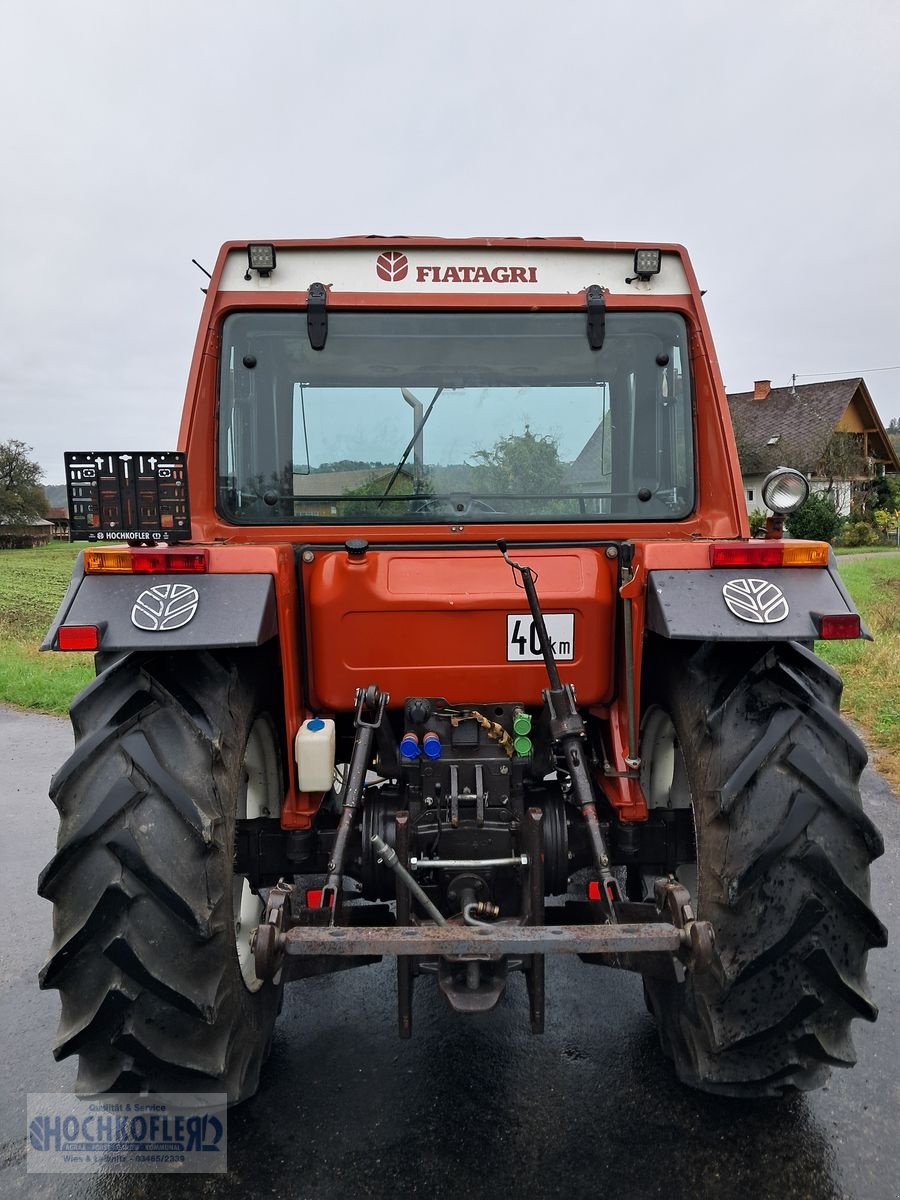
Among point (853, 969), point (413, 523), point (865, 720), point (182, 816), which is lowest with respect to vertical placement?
point (865, 720)

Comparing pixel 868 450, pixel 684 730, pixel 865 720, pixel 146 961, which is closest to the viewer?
pixel 146 961

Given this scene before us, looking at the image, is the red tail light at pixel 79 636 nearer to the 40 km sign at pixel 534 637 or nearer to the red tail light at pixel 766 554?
the 40 km sign at pixel 534 637

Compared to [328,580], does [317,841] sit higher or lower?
lower

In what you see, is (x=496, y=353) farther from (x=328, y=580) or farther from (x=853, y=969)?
(x=853, y=969)

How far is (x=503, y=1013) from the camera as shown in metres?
3.19

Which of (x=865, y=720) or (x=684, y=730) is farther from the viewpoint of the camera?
(x=865, y=720)

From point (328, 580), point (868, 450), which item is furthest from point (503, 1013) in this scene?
point (868, 450)

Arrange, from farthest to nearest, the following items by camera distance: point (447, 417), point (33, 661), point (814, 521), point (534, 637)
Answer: point (814, 521), point (33, 661), point (447, 417), point (534, 637)

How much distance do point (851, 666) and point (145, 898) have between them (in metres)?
8.79

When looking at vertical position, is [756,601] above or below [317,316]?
below

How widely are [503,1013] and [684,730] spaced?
145 centimetres

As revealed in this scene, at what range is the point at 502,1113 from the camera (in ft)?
8.65

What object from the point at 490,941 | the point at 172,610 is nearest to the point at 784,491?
the point at 490,941

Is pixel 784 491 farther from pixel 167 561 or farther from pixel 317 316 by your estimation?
pixel 167 561
